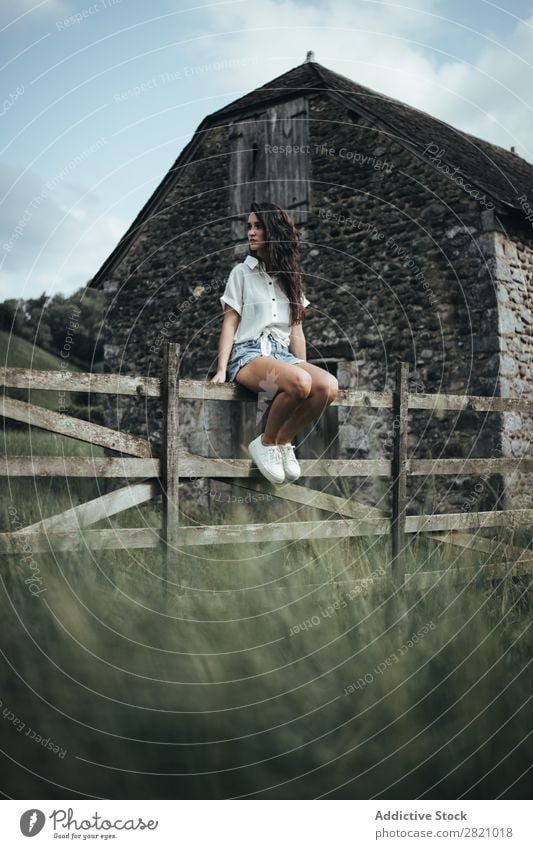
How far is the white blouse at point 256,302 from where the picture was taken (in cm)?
399

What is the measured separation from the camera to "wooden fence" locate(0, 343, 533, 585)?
3.59 metres

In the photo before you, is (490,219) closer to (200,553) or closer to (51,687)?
(200,553)

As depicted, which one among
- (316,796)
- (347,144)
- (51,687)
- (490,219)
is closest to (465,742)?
(316,796)

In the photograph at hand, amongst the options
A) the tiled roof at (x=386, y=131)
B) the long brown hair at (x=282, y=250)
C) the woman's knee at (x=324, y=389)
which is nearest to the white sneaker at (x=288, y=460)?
the woman's knee at (x=324, y=389)

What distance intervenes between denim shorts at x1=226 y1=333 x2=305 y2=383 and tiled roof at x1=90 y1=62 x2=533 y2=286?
492 centimetres

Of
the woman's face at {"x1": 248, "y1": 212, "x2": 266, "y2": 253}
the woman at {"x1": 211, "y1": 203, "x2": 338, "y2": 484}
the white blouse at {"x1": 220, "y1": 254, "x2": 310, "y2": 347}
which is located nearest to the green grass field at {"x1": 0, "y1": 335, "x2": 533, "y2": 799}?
Result: the woman at {"x1": 211, "y1": 203, "x2": 338, "y2": 484}

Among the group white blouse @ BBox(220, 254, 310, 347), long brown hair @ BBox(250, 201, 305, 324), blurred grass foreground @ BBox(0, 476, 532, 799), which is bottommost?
blurred grass foreground @ BBox(0, 476, 532, 799)

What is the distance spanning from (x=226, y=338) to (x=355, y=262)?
222 inches

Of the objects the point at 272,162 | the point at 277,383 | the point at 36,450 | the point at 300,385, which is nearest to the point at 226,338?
the point at 277,383

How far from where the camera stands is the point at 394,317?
889 cm

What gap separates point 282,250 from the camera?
13.1 feet

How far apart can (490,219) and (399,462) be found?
433 cm

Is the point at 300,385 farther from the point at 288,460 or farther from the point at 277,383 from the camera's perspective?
the point at 288,460

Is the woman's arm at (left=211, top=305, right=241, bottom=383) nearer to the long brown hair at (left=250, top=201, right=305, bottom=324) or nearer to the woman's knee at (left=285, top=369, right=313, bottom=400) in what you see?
the long brown hair at (left=250, top=201, right=305, bottom=324)
